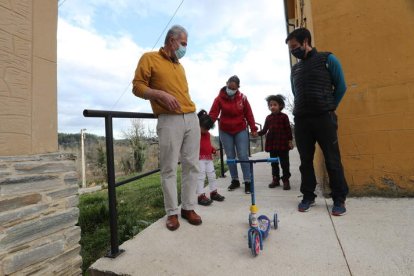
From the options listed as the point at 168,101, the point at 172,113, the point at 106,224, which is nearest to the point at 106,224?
the point at 106,224

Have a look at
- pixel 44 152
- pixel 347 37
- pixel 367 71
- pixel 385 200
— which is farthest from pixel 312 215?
pixel 44 152

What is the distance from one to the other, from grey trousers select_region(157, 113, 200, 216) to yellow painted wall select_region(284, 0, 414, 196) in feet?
5.46

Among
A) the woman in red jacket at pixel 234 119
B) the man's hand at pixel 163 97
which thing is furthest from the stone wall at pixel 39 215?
the woman in red jacket at pixel 234 119

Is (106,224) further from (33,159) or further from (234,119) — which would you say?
(234,119)

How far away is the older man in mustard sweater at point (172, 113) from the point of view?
7.89ft

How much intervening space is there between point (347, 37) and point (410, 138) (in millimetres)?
1307

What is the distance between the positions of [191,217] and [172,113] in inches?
37.9

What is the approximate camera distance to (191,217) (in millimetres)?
2662

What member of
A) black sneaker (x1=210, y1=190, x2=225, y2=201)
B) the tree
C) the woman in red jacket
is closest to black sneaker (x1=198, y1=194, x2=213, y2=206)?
black sneaker (x1=210, y1=190, x2=225, y2=201)

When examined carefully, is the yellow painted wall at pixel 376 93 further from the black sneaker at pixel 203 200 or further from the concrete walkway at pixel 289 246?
the black sneaker at pixel 203 200

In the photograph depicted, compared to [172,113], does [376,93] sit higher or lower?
higher

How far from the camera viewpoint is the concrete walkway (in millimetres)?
1836

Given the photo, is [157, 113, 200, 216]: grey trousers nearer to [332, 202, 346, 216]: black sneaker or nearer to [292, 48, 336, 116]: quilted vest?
[292, 48, 336, 116]: quilted vest

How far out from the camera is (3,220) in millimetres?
1736
